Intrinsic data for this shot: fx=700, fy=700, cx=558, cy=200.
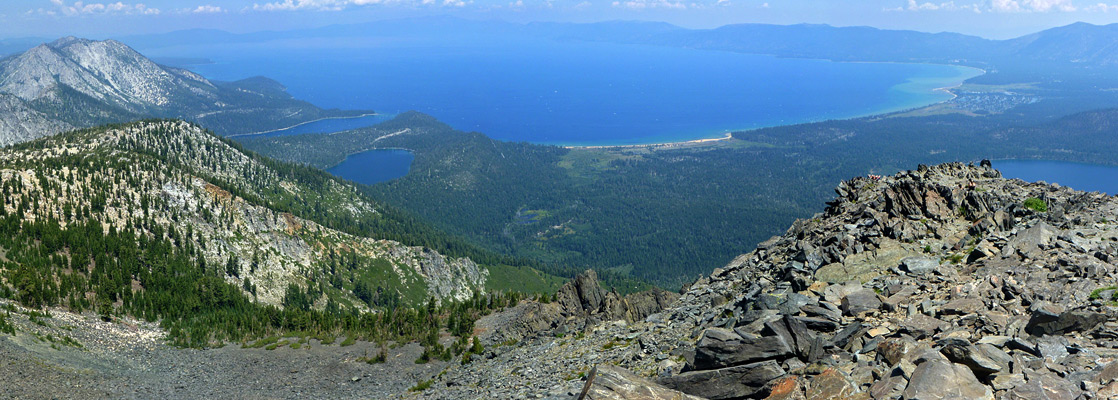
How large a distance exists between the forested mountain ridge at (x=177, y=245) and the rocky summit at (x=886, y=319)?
5008 centimetres

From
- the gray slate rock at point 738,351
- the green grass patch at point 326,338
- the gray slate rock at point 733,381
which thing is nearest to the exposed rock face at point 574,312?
the green grass patch at point 326,338

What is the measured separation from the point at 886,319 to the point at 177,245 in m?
121

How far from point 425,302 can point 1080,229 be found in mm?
124104

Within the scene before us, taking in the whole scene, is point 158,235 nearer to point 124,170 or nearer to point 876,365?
point 124,170

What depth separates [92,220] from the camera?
Result: 110m

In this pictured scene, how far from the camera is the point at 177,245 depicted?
120 m

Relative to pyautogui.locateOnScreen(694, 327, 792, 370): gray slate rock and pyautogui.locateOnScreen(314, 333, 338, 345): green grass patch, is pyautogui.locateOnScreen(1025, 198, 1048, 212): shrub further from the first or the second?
pyautogui.locateOnScreen(314, 333, 338, 345): green grass patch

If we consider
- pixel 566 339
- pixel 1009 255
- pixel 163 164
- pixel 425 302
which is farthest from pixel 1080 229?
pixel 163 164

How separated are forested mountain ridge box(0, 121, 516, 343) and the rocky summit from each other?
Result: 50078 mm

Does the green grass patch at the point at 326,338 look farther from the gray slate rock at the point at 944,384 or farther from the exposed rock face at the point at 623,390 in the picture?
the gray slate rock at the point at 944,384

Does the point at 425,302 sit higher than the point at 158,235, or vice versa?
the point at 158,235

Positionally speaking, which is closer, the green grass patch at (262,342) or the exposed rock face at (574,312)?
the exposed rock face at (574,312)

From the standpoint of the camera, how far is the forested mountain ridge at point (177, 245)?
284ft

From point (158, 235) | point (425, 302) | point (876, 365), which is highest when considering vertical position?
point (876, 365)
